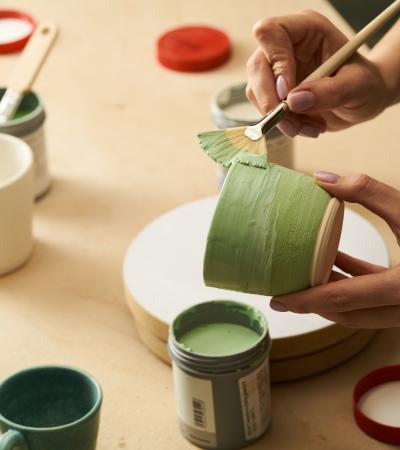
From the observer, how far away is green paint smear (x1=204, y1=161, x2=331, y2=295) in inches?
33.3

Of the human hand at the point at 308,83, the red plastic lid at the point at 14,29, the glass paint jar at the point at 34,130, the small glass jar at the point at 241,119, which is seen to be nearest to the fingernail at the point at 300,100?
the human hand at the point at 308,83

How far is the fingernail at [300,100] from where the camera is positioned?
104 centimetres

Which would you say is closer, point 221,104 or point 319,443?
point 319,443

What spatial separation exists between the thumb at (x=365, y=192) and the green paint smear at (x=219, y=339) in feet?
0.63

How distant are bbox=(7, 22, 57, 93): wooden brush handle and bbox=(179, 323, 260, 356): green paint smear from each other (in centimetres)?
57

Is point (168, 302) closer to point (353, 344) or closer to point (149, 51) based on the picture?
point (353, 344)

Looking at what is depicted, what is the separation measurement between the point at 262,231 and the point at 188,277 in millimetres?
342

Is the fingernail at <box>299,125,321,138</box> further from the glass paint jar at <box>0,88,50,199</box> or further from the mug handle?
the mug handle

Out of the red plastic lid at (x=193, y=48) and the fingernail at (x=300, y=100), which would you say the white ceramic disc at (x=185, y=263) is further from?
the red plastic lid at (x=193, y=48)

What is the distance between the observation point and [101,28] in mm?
1871

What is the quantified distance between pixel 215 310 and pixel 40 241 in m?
0.40

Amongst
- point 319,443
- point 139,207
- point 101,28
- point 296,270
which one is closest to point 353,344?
point 319,443

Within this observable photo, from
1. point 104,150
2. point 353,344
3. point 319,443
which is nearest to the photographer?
point 319,443

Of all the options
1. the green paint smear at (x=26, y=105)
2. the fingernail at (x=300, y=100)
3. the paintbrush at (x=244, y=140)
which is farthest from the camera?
the green paint smear at (x=26, y=105)
